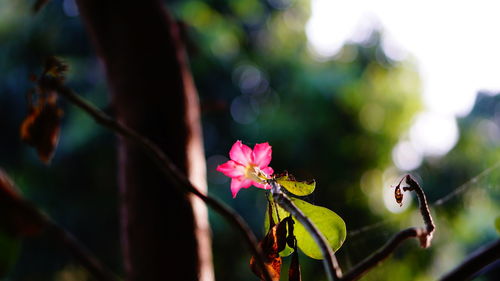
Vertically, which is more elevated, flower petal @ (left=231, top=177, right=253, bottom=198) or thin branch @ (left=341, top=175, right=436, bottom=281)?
flower petal @ (left=231, top=177, right=253, bottom=198)

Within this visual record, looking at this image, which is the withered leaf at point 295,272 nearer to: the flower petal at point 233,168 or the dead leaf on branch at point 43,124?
the flower petal at point 233,168

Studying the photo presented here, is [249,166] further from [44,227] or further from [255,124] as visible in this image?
[255,124]

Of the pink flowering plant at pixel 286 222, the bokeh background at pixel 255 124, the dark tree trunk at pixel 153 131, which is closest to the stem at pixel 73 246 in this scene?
the pink flowering plant at pixel 286 222

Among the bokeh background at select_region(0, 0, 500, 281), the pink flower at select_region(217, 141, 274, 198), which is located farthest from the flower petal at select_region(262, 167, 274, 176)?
the bokeh background at select_region(0, 0, 500, 281)

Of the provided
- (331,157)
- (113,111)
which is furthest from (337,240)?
(331,157)

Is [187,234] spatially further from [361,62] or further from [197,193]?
[361,62]

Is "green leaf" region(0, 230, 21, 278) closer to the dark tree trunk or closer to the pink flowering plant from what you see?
the pink flowering plant
